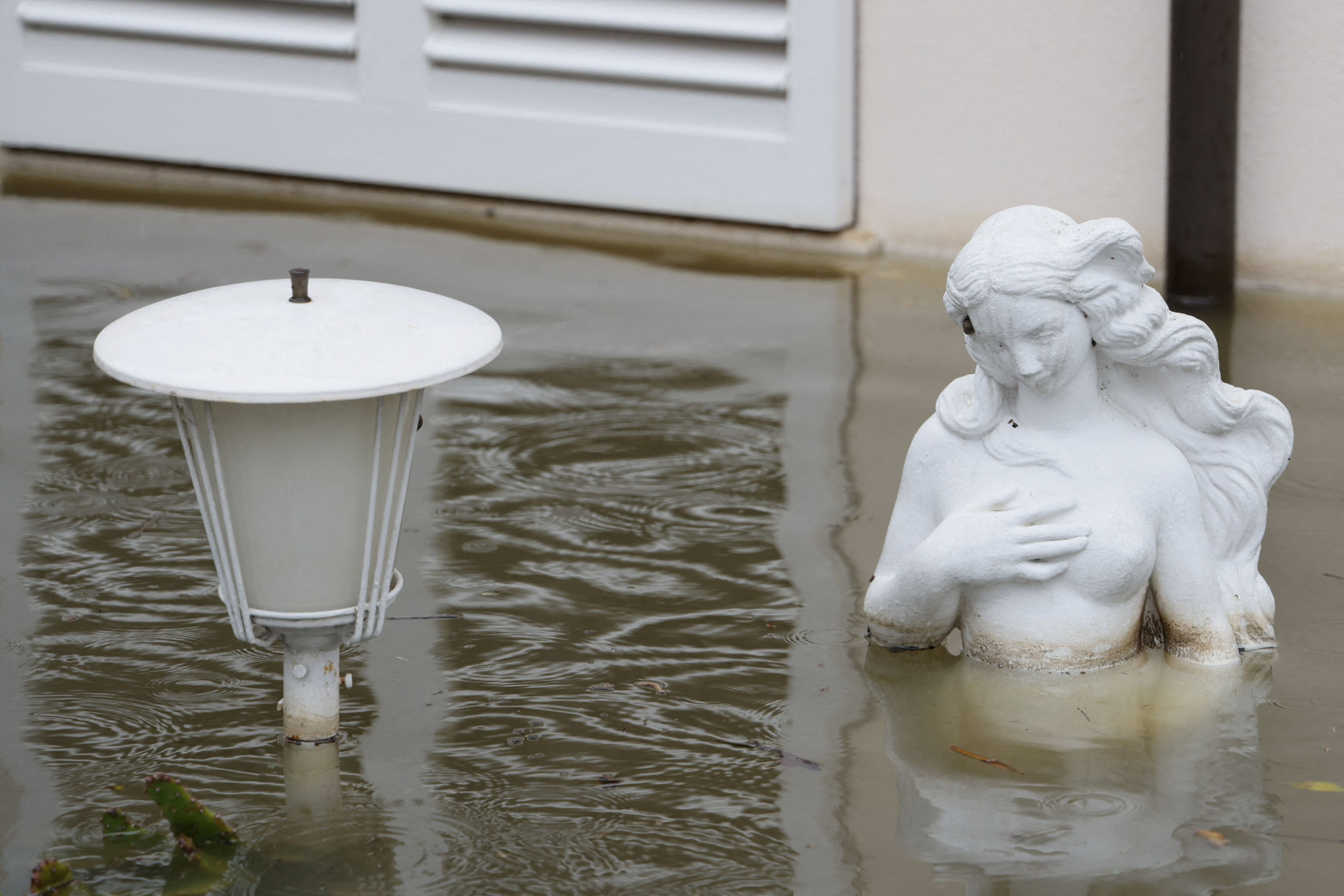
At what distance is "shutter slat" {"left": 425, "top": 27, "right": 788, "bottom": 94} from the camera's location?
8273mm

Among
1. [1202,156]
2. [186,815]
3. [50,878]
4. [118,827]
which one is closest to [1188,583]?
[186,815]

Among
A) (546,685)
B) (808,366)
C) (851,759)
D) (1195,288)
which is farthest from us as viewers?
(1195,288)

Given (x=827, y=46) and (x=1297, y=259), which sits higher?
(x=827, y=46)

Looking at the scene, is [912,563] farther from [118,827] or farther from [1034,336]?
[118,827]

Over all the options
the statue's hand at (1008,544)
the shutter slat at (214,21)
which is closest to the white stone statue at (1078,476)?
the statue's hand at (1008,544)

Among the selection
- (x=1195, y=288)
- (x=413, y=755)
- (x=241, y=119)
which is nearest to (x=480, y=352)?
(x=413, y=755)

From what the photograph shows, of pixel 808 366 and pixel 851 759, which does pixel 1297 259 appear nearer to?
pixel 808 366

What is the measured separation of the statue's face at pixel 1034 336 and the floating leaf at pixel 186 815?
1811 mm

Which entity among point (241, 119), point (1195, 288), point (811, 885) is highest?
point (241, 119)

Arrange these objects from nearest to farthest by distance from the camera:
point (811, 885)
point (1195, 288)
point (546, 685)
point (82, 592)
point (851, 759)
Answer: point (811, 885)
point (851, 759)
point (546, 685)
point (82, 592)
point (1195, 288)

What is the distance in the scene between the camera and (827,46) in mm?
8055

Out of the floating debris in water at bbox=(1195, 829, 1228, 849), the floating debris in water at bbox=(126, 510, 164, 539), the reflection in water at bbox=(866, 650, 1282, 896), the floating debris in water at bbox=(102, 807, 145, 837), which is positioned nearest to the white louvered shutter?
the floating debris in water at bbox=(126, 510, 164, 539)

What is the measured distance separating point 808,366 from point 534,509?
170 centimetres

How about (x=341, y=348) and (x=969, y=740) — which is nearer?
(x=341, y=348)
